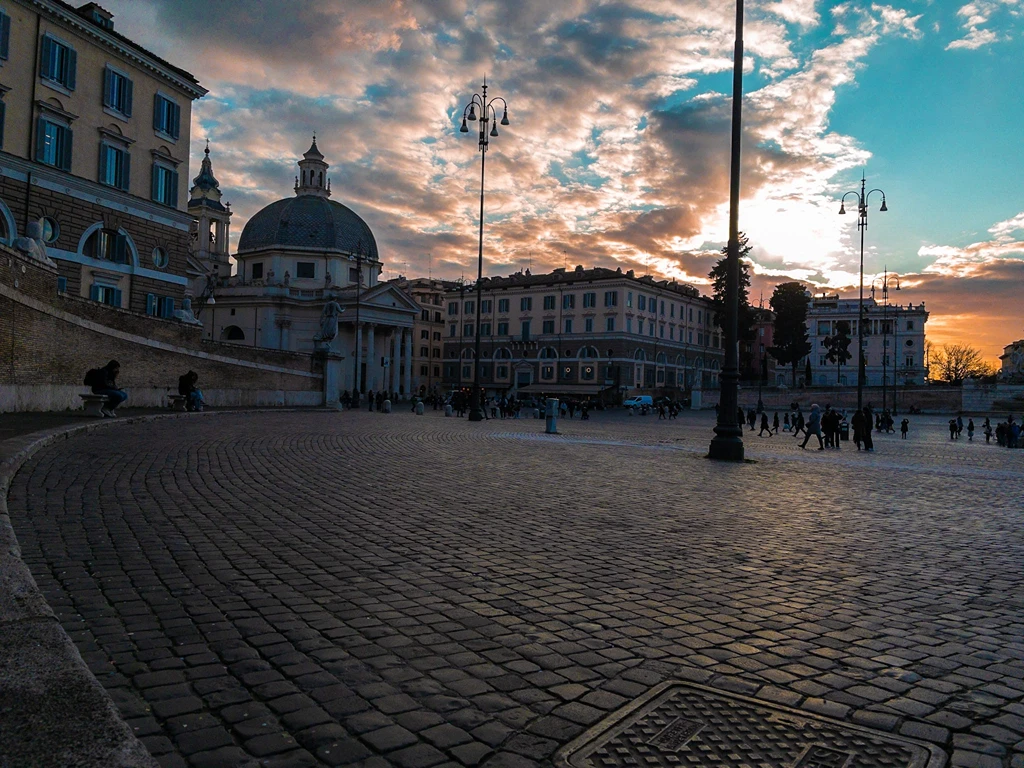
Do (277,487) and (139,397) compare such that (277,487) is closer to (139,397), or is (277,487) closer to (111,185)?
(139,397)

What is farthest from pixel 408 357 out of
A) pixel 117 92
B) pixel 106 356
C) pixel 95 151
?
pixel 106 356

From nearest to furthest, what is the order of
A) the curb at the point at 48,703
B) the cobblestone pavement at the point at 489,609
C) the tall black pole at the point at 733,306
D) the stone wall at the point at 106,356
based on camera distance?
the curb at the point at 48,703, the cobblestone pavement at the point at 489,609, the tall black pole at the point at 733,306, the stone wall at the point at 106,356

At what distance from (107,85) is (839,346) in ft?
311

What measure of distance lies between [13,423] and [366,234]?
66831mm

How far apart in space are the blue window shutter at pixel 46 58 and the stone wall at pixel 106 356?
11.5m

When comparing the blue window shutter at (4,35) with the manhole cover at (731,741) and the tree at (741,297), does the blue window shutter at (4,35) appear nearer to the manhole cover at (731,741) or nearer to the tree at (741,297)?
the manhole cover at (731,741)

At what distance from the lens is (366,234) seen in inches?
3118

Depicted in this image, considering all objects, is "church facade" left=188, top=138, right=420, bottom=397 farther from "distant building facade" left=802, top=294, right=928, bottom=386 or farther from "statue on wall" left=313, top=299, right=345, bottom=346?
"distant building facade" left=802, top=294, right=928, bottom=386

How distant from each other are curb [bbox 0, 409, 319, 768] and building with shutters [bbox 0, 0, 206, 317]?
101 ft

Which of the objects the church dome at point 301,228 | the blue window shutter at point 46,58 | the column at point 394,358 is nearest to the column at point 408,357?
the column at point 394,358

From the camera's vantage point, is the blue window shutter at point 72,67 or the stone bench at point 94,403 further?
the blue window shutter at point 72,67

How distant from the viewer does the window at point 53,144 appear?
29.3 m

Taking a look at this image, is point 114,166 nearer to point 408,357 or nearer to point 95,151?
point 95,151

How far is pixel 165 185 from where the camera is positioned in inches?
1394
